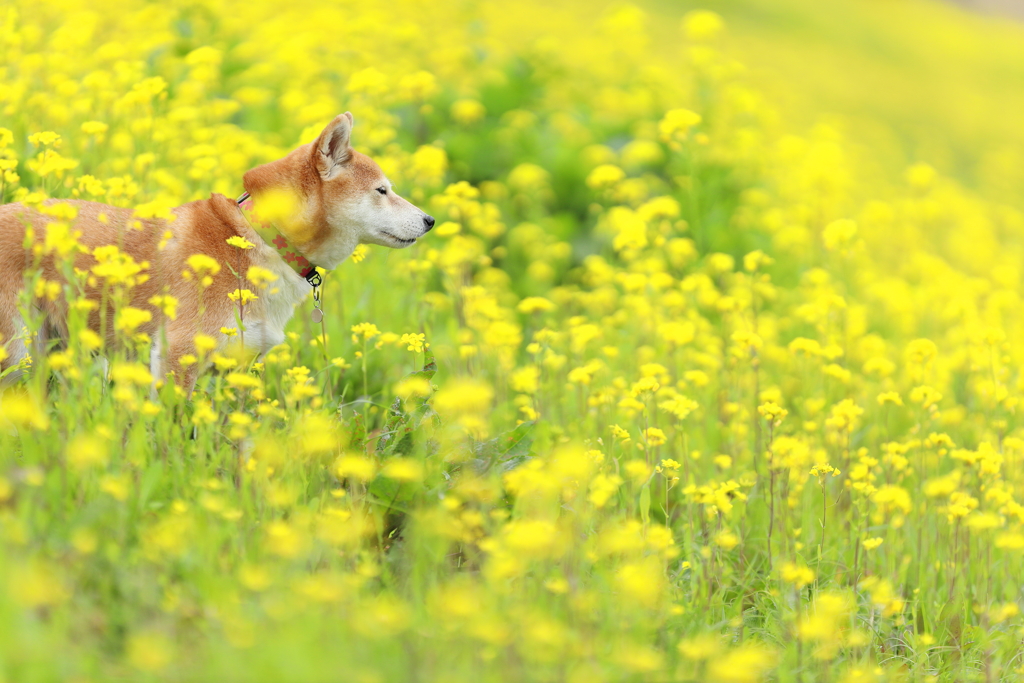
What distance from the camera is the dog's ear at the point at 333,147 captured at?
4.71 metres

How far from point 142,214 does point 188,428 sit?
4.38ft

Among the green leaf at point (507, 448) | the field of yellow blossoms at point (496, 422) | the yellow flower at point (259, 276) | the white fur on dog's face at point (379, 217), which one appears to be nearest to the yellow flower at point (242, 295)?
the yellow flower at point (259, 276)

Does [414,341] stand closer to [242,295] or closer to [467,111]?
[242,295]

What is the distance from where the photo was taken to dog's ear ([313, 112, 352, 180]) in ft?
15.5

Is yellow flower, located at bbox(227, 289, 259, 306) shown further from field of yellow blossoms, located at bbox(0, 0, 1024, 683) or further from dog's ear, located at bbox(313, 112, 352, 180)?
dog's ear, located at bbox(313, 112, 352, 180)

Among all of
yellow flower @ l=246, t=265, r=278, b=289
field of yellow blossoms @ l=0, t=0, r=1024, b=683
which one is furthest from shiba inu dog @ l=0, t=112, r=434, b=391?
yellow flower @ l=246, t=265, r=278, b=289

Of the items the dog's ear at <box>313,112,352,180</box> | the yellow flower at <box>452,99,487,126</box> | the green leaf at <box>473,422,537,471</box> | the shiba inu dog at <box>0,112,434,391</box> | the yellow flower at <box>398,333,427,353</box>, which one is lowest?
the green leaf at <box>473,422,537,471</box>

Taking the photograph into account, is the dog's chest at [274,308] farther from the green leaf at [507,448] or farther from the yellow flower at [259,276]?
the green leaf at [507,448]

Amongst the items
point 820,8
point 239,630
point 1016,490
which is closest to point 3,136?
point 239,630

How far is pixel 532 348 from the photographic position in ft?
16.2

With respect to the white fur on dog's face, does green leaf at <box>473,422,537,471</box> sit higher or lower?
lower

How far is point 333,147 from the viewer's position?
4.86 m

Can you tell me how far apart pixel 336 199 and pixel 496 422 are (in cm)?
164

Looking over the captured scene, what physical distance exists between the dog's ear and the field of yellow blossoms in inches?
35.8
